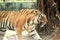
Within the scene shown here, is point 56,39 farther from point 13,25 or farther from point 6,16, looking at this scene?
point 6,16

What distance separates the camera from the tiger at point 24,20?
49.6 inches

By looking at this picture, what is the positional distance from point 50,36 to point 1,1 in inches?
25.4

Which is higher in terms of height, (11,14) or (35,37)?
(11,14)

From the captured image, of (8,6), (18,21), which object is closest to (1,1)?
(8,6)

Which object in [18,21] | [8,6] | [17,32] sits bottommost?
[17,32]

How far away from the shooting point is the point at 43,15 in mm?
1261

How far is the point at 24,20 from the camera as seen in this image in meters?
1.26

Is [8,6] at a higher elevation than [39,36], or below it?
higher

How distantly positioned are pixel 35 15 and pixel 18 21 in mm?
192

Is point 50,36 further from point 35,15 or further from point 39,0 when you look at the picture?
point 39,0

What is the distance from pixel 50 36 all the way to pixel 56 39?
7cm

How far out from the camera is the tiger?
1260 millimetres

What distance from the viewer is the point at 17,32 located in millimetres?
1274

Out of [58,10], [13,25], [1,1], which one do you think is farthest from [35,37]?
[1,1]
